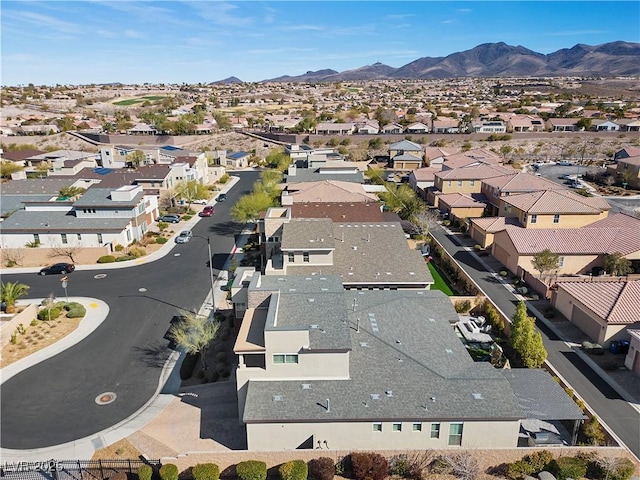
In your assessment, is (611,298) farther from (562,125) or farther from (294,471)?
(562,125)

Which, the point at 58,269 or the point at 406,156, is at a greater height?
the point at 406,156

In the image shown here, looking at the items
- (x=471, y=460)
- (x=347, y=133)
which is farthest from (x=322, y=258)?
(x=347, y=133)

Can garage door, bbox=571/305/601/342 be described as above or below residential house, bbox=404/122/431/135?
below

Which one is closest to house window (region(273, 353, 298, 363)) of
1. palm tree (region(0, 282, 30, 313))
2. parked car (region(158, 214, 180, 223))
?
palm tree (region(0, 282, 30, 313))

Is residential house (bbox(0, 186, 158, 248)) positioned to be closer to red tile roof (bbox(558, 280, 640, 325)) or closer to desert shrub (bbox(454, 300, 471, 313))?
desert shrub (bbox(454, 300, 471, 313))

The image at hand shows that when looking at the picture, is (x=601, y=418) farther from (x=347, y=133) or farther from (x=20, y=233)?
(x=347, y=133)

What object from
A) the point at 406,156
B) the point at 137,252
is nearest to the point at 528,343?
the point at 137,252
